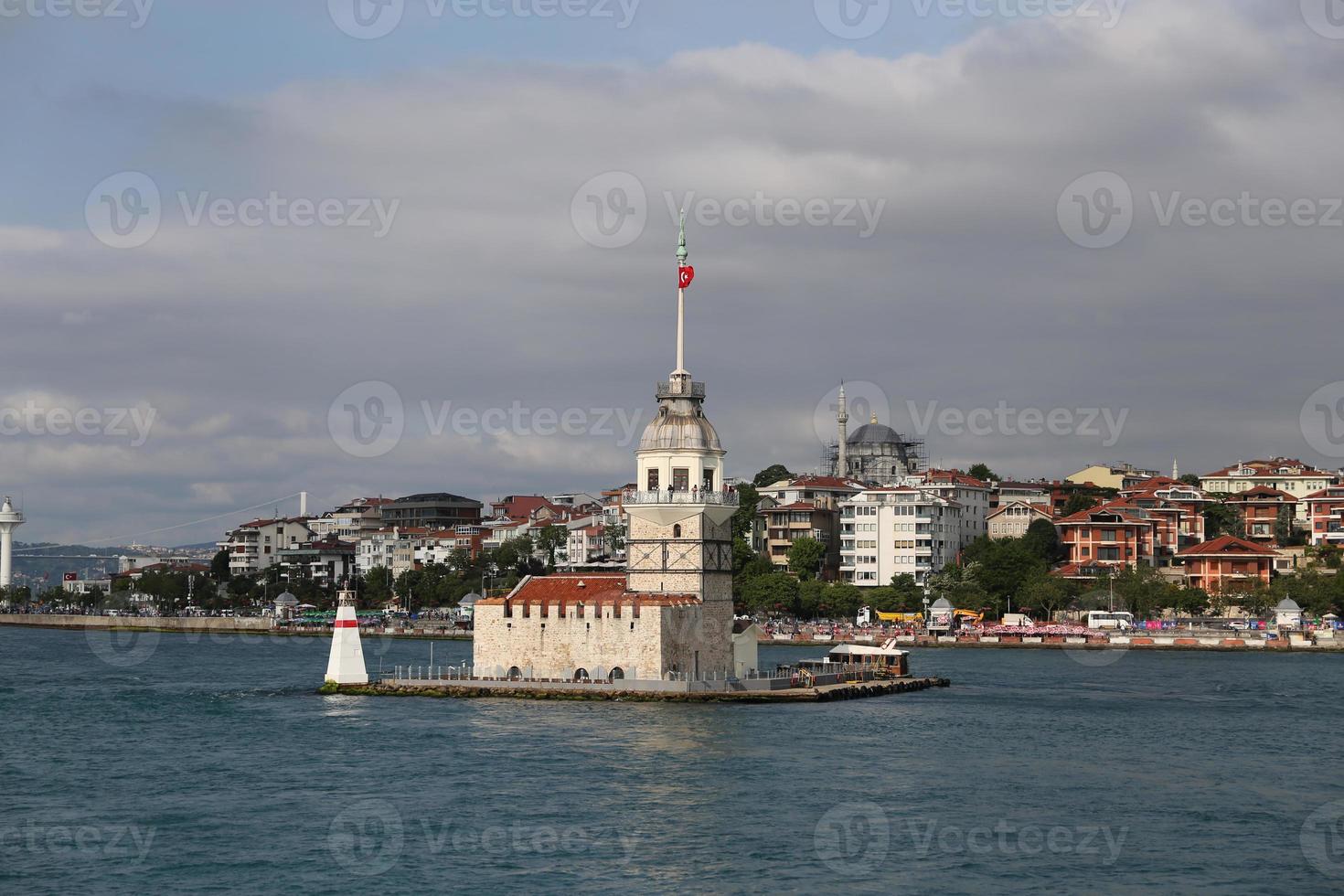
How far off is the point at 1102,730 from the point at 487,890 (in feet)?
91.3

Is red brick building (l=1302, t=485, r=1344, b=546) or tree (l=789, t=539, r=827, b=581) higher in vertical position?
red brick building (l=1302, t=485, r=1344, b=546)

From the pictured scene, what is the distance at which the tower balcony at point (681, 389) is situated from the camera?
5950 cm

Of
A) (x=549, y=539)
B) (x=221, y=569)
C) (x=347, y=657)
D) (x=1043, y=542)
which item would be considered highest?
(x=549, y=539)

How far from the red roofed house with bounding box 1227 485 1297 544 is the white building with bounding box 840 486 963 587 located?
27335 mm

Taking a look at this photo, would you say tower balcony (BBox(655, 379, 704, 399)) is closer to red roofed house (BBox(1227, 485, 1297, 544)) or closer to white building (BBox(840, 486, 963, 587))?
white building (BBox(840, 486, 963, 587))

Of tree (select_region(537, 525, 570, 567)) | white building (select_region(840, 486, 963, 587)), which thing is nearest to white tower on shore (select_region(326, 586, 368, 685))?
white building (select_region(840, 486, 963, 587))

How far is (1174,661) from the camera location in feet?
292

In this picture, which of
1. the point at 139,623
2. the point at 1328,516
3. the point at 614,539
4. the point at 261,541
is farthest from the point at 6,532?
the point at 1328,516

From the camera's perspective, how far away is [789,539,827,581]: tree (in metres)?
126

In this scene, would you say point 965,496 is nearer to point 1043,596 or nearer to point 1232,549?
point 1232,549

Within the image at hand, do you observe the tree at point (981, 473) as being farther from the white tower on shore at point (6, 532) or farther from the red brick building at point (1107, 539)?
the white tower on shore at point (6, 532)

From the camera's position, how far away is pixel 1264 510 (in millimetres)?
140500

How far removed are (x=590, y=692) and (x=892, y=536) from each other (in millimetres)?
74754

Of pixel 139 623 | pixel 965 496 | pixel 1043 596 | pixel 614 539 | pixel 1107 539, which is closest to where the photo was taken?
pixel 1043 596
